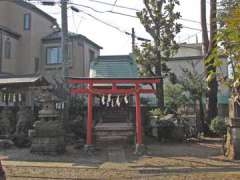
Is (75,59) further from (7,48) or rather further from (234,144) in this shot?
(234,144)

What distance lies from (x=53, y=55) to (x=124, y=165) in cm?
2340

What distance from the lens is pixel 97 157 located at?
15.4m

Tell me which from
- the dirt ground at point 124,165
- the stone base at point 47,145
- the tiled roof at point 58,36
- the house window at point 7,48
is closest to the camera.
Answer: the dirt ground at point 124,165

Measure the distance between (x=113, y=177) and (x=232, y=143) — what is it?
18.6 ft

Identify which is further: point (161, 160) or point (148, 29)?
point (148, 29)

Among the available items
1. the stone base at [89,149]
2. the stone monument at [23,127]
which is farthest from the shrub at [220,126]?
the stone monument at [23,127]

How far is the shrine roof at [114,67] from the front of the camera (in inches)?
1046

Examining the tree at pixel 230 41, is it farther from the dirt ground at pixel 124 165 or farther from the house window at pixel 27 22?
the house window at pixel 27 22

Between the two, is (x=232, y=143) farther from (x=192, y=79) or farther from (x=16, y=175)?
(x=192, y=79)

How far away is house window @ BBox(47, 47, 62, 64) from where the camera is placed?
113 ft

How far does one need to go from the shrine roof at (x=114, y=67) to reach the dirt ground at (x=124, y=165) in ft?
31.7

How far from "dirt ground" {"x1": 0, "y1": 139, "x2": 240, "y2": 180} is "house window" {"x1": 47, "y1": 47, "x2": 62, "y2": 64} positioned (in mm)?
18046

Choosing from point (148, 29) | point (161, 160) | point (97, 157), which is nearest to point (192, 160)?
point (161, 160)

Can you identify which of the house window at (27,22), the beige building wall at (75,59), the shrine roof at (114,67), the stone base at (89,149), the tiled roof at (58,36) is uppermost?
the house window at (27,22)
